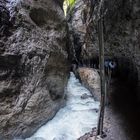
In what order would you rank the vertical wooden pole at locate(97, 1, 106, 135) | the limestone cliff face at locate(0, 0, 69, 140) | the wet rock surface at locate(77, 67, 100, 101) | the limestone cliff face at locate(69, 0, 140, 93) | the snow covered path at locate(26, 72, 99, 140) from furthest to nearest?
the wet rock surface at locate(77, 67, 100, 101)
the snow covered path at locate(26, 72, 99, 140)
the limestone cliff face at locate(69, 0, 140, 93)
the limestone cliff face at locate(0, 0, 69, 140)
the vertical wooden pole at locate(97, 1, 106, 135)

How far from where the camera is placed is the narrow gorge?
502cm

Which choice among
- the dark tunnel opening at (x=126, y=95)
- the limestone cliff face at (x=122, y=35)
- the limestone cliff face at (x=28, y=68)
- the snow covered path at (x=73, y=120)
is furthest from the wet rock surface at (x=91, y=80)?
the limestone cliff face at (x=28, y=68)

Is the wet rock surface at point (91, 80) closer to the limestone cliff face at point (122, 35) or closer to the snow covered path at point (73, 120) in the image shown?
the snow covered path at point (73, 120)

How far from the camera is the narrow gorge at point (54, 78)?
198 inches

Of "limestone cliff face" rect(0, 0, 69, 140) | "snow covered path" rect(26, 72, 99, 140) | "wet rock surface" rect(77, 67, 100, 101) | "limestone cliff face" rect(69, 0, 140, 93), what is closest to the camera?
"limestone cliff face" rect(0, 0, 69, 140)

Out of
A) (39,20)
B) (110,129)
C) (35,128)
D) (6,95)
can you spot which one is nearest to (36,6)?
(39,20)

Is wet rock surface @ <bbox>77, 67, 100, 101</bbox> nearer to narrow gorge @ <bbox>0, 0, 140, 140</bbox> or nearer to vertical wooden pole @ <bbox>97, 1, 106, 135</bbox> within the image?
narrow gorge @ <bbox>0, 0, 140, 140</bbox>

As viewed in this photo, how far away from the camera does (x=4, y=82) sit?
493cm

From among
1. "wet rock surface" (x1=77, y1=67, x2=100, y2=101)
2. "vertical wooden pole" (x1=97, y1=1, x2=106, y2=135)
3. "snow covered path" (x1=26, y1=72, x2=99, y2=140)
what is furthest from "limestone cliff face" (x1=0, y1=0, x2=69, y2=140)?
"vertical wooden pole" (x1=97, y1=1, x2=106, y2=135)

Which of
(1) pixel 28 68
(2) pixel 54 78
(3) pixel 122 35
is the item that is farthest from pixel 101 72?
(2) pixel 54 78

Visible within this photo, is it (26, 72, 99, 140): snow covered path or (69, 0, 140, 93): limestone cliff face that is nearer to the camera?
(69, 0, 140, 93): limestone cliff face

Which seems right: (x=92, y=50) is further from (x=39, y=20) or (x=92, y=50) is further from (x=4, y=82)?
(x=4, y=82)

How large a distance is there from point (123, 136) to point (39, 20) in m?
3.48

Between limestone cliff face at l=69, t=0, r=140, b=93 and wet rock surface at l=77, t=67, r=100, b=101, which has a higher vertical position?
limestone cliff face at l=69, t=0, r=140, b=93
